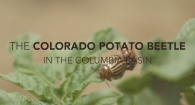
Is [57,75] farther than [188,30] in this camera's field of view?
Yes

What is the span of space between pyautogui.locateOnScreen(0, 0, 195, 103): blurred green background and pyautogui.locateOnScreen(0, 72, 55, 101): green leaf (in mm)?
1788

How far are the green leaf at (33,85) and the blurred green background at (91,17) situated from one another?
1788 mm

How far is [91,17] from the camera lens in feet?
8.07

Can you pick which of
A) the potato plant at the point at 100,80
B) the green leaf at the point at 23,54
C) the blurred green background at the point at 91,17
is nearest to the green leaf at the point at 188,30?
the potato plant at the point at 100,80

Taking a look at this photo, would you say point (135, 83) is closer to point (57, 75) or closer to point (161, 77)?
point (161, 77)

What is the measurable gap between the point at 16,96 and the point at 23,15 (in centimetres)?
213

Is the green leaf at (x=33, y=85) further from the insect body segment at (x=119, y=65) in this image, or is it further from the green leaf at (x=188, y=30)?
the green leaf at (x=188, y=30)

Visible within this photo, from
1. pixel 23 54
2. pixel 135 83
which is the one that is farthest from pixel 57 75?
pixel 135 83

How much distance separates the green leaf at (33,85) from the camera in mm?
469

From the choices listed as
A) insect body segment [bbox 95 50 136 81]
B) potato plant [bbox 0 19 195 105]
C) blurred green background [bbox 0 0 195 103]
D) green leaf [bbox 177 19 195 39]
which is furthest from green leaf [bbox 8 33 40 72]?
blurred green background [bbox 0 0 195 103]

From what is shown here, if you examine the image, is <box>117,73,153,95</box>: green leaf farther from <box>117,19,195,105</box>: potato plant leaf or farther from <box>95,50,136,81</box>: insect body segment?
<box>95,50,136,81</box>: insect body segment

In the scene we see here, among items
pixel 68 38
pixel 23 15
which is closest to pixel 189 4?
pixel 68 38

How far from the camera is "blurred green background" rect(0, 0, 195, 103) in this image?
2357 millimetres

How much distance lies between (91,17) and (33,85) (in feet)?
6.54
